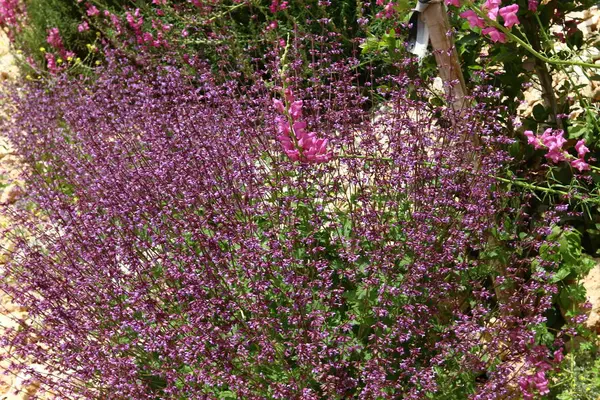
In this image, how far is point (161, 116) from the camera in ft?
14.3

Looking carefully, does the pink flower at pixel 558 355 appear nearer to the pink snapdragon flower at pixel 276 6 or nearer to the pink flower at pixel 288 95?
the pink flower at pixel 288 95

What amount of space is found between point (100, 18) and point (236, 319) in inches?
214

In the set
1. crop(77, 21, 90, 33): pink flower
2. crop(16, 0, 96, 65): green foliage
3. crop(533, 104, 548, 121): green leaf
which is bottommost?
crop(533, 104, 548, 121): green leaf

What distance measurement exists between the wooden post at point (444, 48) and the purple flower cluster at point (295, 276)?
15 cm

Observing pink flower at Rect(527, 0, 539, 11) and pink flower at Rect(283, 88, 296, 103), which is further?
pink flower at Rect(527, 0, 539, 11)

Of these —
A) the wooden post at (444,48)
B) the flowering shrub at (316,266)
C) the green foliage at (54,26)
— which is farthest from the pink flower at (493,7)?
the green foliage at (54,26)

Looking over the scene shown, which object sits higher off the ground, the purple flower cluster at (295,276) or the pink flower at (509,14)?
the pink flower at (509,14)

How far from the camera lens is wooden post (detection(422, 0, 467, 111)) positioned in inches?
136

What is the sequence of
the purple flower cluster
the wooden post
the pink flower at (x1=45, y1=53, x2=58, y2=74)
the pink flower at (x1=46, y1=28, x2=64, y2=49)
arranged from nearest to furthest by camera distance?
the purple flower cluster < the wooden post < the pink flower at (x1=45, y1=53, x2=58, y2=74) < the pink flower at (x1=46, y1=28, x2=64, y2=49)

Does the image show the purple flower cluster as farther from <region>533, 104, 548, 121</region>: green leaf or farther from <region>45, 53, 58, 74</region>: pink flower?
<region>45, 53, 58, 74</region>: pink flower

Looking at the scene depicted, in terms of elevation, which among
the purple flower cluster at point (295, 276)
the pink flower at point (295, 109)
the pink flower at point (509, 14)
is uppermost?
the pink flower at point (509, 14)

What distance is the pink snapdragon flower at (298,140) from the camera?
3.08 m

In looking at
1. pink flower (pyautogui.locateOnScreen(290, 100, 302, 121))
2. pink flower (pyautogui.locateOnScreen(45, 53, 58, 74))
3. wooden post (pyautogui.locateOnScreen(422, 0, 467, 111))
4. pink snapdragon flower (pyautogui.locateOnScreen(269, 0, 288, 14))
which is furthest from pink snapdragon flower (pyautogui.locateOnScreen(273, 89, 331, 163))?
pink flower (pyautogui.locateOnScreen(45, 53, 58, 74))

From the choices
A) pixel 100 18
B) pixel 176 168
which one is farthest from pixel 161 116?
pixel 100 18
